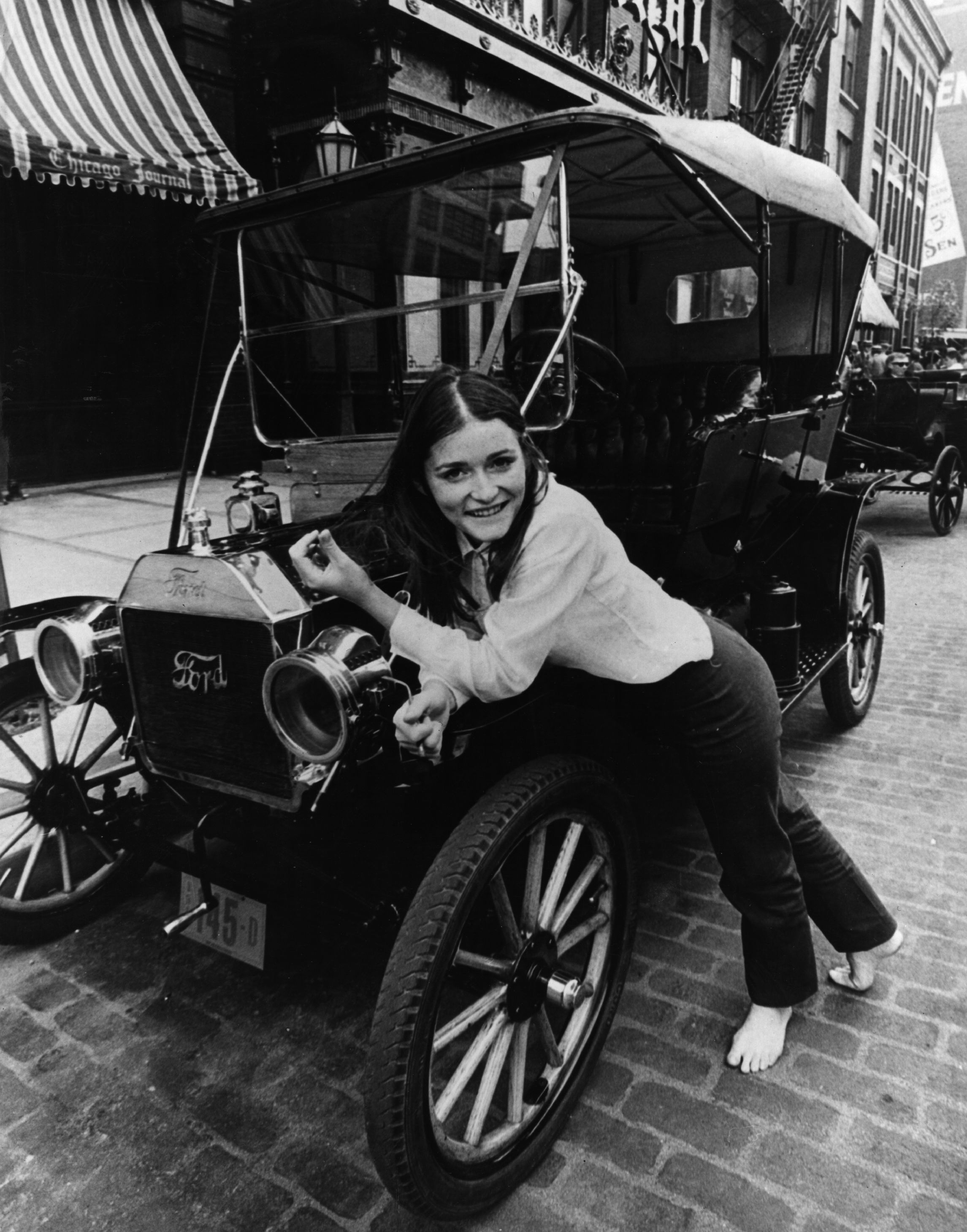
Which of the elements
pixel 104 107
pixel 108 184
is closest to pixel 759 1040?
pixel 108 184

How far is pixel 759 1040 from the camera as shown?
2.18 m

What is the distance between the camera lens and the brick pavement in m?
1.79

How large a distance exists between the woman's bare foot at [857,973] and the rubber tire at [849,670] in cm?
167

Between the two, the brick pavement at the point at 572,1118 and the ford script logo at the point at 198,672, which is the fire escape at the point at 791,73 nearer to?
the brick pavement at the point at 572,1118

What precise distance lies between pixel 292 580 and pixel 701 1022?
1.51m

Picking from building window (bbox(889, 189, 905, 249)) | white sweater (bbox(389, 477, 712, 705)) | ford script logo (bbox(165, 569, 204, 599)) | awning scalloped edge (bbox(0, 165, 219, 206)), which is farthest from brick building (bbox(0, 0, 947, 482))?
building window (bbox(889, 189, 905, 249))

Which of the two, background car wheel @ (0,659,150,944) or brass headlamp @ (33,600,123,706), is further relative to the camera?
background car wheel @ (0,659,150,944)

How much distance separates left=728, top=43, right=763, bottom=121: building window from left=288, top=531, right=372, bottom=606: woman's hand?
18588 mm

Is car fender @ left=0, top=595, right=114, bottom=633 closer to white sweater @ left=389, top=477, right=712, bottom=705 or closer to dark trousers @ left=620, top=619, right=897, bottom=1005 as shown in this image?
white sweater @ left=389, top=477, right=712, bottom=705

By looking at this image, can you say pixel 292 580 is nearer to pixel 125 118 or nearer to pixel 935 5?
pixel 125 118

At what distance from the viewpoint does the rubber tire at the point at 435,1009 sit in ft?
5.06

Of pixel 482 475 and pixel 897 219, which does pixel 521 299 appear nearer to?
pixel 482 475

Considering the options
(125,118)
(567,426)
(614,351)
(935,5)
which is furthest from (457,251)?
(935,5)

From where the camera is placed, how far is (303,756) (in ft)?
5.78
